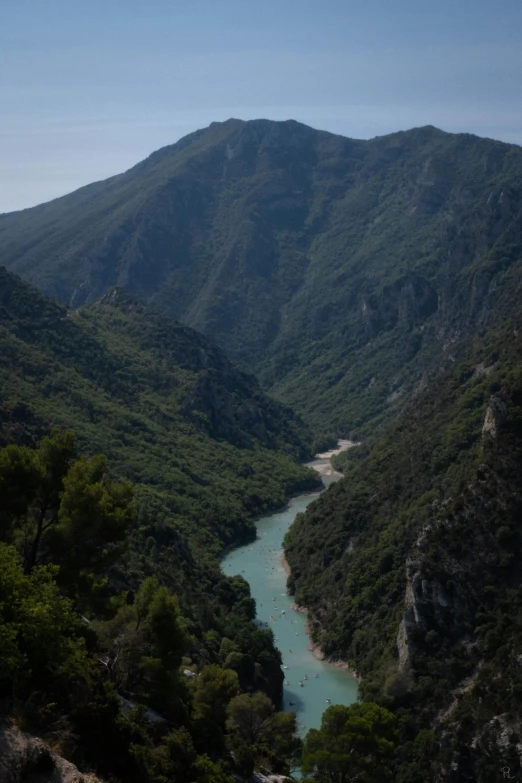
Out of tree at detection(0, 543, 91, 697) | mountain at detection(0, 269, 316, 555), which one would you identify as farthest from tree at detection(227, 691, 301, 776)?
mountain at detection(0, 269, 316, 555)

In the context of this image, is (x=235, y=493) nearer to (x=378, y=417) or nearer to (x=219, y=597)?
(x=219, y=597)

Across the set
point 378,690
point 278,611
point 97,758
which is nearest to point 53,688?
point 97,758

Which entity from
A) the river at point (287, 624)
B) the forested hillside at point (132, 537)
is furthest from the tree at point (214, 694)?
the river at point (287, 624)

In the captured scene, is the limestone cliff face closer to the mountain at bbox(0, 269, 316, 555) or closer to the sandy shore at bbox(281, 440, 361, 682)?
the sandy shore at bbox(281, 440, 361, 682)

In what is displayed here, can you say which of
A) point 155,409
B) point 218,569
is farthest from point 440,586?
point 155,409

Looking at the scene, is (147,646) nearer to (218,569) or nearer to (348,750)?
(348,750)

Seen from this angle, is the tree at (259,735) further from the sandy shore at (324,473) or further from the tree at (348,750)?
the sandy shore at (324,473)

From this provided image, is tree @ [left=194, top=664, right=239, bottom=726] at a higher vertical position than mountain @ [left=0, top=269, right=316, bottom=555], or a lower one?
lower
